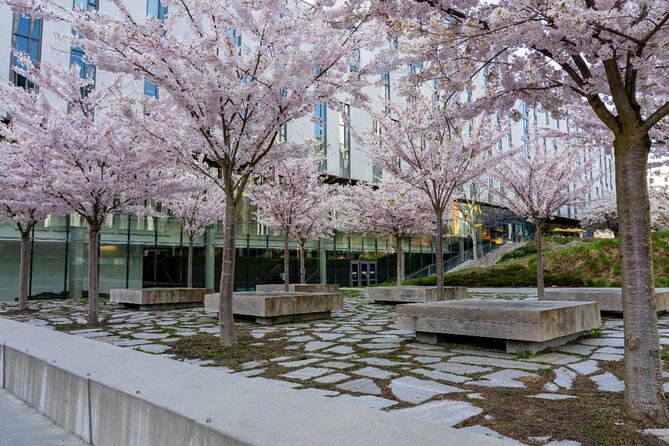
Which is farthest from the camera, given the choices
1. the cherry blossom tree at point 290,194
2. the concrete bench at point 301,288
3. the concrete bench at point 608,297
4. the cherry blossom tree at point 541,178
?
the concrete bench at point 301,288

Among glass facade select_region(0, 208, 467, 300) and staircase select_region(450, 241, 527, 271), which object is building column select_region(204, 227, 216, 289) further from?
staircase select_region(450, 241, 527, 271)

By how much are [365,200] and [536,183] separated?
692 cm

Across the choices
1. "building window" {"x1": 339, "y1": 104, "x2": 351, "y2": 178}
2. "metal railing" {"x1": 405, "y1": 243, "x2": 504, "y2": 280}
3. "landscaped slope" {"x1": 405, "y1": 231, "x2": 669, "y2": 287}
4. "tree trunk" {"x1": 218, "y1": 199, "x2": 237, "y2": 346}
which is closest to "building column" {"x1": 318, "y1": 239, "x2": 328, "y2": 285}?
"building window" {"x1": 339, "y1": 104, "x2": 351, "y2": 178}

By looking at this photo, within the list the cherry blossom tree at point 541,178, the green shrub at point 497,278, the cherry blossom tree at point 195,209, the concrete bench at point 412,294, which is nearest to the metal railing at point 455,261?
the green shrub at point 497,278

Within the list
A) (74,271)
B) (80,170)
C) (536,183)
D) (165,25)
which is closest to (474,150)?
(536,183)

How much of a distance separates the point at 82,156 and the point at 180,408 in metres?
8.73

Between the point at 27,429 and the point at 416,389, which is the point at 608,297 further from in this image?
the point at 27,429

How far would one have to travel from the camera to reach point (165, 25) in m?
7.48

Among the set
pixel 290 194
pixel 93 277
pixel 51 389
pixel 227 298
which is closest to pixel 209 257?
pixel 290 194

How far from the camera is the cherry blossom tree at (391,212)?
1797cm

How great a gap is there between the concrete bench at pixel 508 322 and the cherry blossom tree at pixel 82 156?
5.90 metres

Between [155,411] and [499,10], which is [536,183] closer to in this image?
[499,10]

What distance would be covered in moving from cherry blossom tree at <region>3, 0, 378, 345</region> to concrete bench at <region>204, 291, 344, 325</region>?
267 cm

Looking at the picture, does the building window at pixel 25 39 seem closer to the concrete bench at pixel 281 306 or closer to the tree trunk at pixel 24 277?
the tree trunk at pixel 24 277
